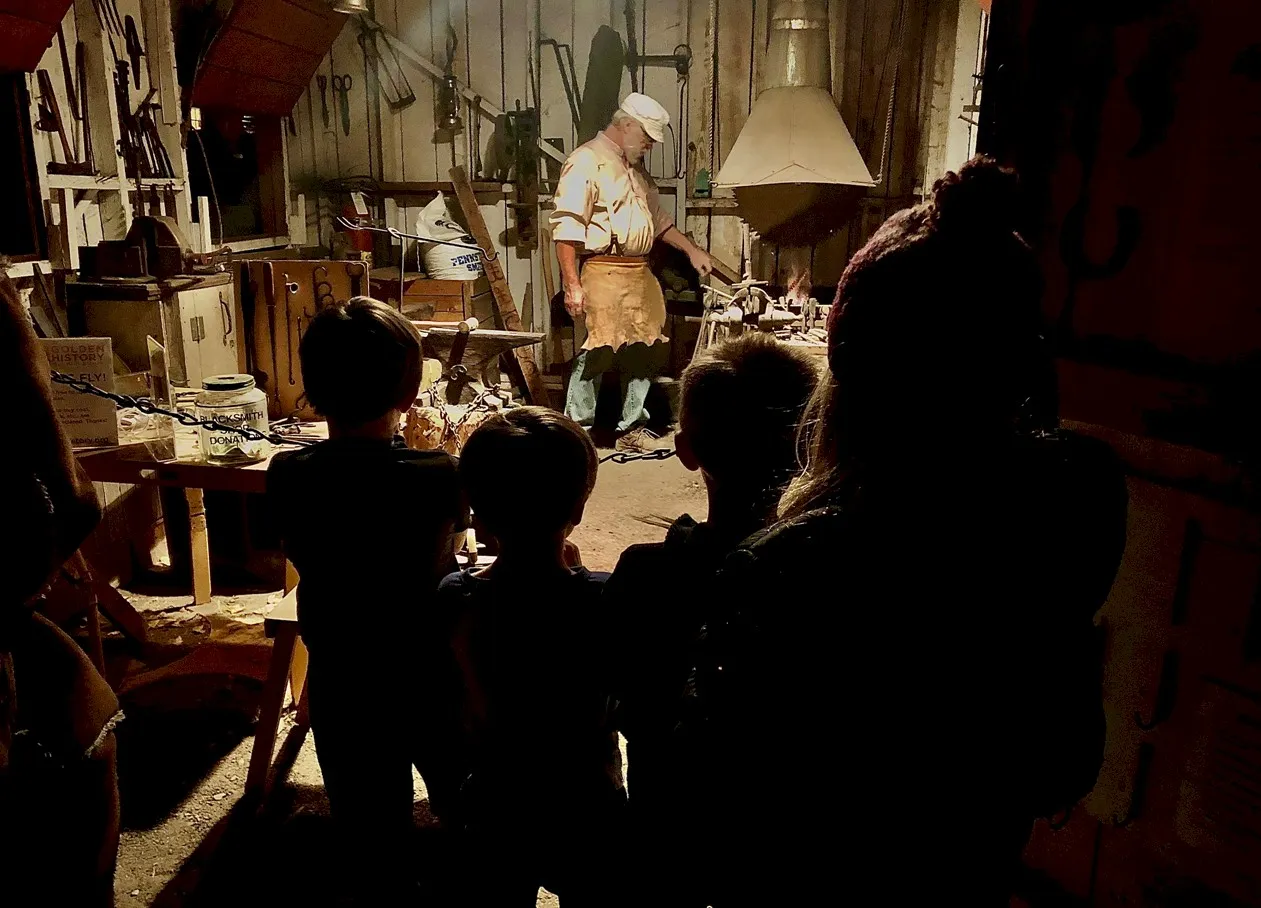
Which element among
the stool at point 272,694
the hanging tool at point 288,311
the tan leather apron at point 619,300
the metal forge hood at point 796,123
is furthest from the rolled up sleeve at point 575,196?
the stool at point 272,694

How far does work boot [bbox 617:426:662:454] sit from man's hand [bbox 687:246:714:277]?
4.60 feet

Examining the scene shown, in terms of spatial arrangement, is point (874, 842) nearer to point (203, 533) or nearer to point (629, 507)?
point (203, 533)

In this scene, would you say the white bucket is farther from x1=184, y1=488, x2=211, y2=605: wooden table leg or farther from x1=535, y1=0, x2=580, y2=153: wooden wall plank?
x1=184, y1=488, x2=211, y2=605: wooden table leg

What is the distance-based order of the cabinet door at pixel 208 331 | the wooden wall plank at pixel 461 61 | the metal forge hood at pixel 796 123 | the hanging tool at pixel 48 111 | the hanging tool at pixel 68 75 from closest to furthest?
1. the cabinet door at pixel 208 331
2. the hanging tool at pixel 48 111
3. the hanging tool at pixel 68 75
4. the metal forge hood at pixel 796 123
5. the wooden wall plank at pixel 461 61

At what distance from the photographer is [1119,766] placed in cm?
212

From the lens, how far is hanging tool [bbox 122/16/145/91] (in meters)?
5.30

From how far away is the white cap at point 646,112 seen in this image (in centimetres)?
688

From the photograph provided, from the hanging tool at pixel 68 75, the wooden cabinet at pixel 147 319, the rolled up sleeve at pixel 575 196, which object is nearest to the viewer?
the wooden cabinet at pixel 147 319

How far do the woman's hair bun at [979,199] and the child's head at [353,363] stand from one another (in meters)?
1.47

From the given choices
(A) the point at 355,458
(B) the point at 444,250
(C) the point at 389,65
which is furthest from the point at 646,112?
(A) the point at 355,458

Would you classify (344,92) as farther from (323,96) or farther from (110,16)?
(110,16)

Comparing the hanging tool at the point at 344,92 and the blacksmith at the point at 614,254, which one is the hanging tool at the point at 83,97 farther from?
the hanging tool at the point at 344,92

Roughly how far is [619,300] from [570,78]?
240 cm

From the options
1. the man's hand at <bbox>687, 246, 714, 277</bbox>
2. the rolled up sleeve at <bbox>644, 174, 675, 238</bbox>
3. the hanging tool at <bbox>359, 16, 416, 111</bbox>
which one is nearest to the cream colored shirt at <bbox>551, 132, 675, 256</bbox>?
the rolled up sleeve at <bbox>644, 174, 675, 238</bbox>
